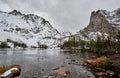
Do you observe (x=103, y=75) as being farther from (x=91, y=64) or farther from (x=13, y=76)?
(x=13, y=76)

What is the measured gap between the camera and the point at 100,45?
12444cm

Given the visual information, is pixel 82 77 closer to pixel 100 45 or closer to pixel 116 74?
pixel 116 74

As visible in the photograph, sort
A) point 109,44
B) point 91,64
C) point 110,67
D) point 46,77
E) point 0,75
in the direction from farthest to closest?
point 109,44
point 91,64
point 110,67
point 46,77
point 0,75

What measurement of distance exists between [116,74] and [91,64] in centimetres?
1360

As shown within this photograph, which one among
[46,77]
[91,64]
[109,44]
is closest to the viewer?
[46,77]

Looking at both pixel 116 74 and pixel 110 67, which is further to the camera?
pixel 110 67

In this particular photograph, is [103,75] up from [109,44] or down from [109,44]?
down

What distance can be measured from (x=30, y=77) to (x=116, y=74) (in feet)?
61.5

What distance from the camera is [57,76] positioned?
34.5 m

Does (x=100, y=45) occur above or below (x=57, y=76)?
above

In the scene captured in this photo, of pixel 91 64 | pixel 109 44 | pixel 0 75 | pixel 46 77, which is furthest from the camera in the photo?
pixel 109 44

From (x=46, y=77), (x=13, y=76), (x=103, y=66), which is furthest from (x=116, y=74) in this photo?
(x=13, y=76)

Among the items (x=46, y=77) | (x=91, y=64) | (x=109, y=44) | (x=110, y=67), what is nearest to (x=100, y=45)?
(x=109, y=44)

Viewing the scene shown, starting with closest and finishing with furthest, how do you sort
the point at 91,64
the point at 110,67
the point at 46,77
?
the point at 46,77 < the point at 110,67 < the point at 91,64
